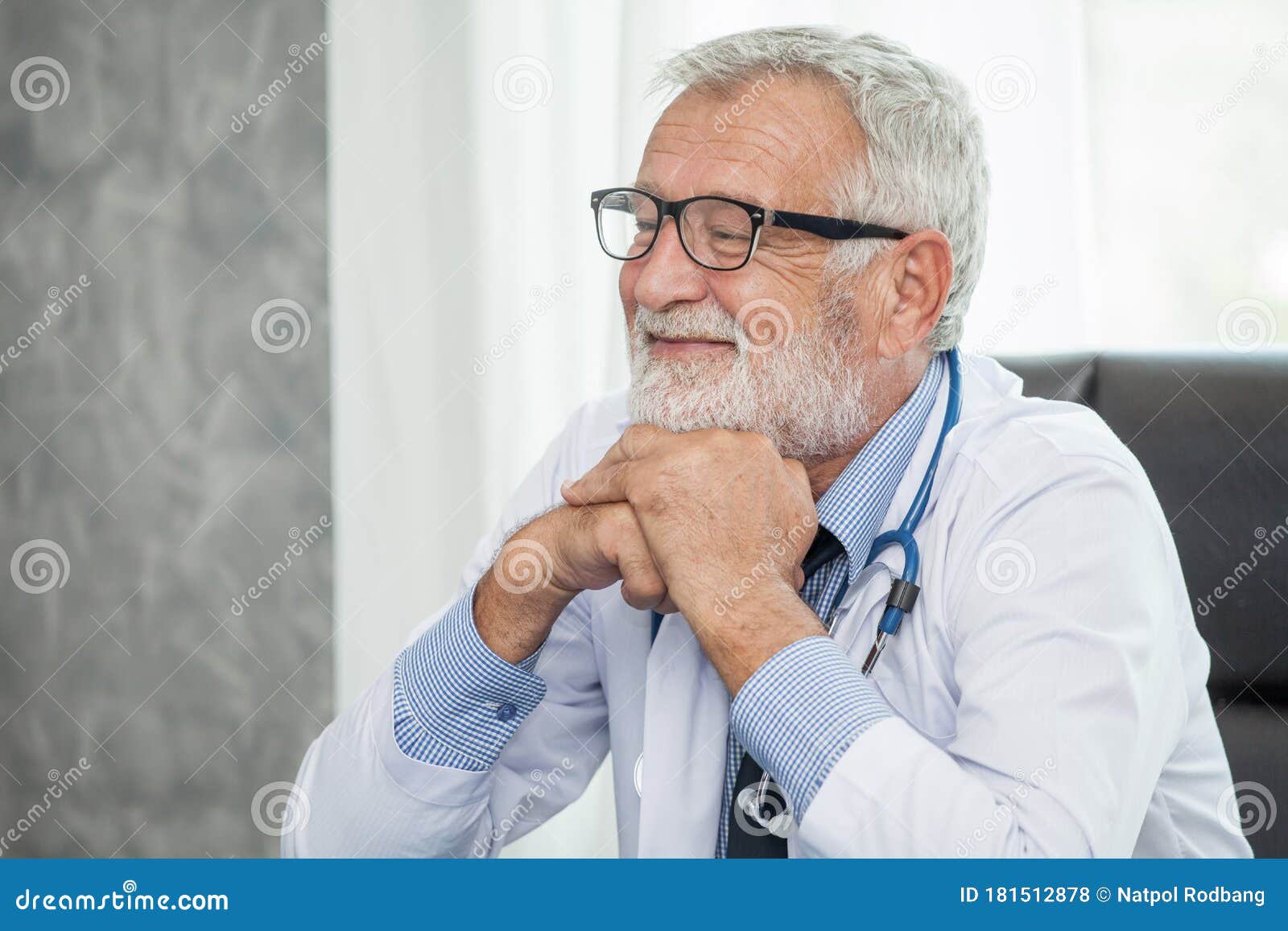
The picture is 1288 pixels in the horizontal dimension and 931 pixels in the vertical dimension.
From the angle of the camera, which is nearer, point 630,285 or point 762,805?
point 762,805

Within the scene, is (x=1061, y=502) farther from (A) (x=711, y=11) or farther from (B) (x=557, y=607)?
(A) (x=711, y=11)

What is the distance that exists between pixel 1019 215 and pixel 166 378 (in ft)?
5.40

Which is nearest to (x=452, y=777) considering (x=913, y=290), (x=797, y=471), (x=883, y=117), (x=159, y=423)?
(x=797, y=471)

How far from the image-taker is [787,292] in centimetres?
119

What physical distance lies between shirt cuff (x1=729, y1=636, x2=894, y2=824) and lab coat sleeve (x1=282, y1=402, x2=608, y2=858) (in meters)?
0.36

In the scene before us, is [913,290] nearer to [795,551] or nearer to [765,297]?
[765,297]

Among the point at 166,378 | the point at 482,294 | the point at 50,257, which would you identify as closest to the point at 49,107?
the point at 50,257

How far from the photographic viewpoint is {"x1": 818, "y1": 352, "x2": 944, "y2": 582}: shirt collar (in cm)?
115

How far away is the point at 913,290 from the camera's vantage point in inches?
49.0

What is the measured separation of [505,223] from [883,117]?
0.99 m

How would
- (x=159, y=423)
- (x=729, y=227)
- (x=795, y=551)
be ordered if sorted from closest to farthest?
(x=795, y=551), (x=729, y=227), (x=159, y=423)

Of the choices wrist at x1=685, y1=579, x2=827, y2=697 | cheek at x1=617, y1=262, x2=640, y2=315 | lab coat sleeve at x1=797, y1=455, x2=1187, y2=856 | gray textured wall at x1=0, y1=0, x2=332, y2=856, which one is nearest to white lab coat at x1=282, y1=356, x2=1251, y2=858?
lab coat sleeve at x1=797, y1=455, x2=1187, y2=856

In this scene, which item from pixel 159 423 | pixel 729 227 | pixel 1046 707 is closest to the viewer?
pixel 1046 707

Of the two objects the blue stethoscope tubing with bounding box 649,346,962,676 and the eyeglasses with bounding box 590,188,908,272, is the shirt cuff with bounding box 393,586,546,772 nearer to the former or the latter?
the blue stethoscope tubing with bounding box 649,346,962,676
